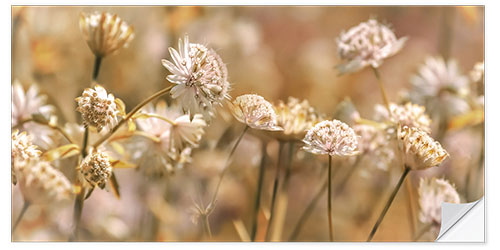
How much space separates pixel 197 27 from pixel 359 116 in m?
0.45

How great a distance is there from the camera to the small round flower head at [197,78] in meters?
1.16

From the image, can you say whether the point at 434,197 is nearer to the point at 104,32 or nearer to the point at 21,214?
the point at 104,32

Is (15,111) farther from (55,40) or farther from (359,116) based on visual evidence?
(359,116)

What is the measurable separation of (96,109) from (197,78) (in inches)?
8.8

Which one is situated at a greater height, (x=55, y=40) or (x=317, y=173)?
(x=55, y=40)

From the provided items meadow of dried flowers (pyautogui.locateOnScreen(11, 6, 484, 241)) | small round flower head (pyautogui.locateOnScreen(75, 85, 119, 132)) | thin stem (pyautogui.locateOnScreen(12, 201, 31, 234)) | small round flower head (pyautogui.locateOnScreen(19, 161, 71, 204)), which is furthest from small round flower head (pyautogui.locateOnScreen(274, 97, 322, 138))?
thin stem (pyautogui.locateOnScreen(12, 201, 31, 234))

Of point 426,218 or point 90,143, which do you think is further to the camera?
point 426,218

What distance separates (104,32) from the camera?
1.24 m

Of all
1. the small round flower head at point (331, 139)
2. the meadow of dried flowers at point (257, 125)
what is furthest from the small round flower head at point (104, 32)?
the small round flower head at point (331, 139)

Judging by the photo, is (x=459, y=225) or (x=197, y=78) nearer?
(x=197, y=78)

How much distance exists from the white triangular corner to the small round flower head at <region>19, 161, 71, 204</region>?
2.93ft

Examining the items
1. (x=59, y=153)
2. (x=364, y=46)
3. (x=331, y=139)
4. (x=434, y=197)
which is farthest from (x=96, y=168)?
(x=434, y=197)

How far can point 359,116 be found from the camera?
1318 millimetres

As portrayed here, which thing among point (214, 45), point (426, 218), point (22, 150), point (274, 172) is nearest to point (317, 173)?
point (274, 172)
